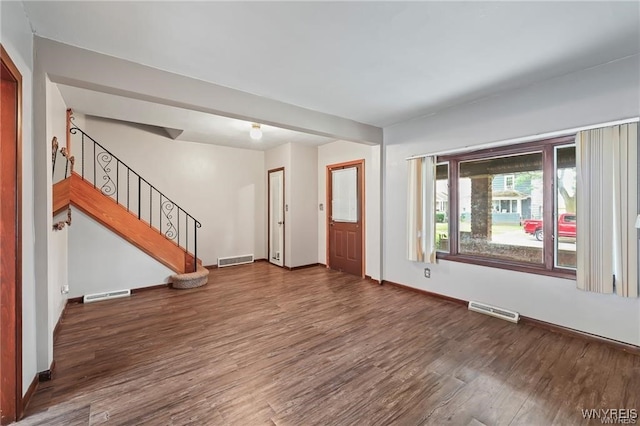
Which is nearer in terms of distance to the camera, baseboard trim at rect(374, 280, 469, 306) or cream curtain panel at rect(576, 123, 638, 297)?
cream curtain panel at rect(576, 123, 638, 297)

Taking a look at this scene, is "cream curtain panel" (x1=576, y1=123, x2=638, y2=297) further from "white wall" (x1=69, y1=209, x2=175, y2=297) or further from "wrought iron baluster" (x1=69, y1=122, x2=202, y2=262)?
"white wall" (x1=69, y1=209, x2=175, y2=297)

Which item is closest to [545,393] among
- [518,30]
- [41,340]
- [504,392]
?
[504,392]

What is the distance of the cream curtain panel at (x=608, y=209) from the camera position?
239cm

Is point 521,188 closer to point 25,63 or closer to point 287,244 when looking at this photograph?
point 287,244

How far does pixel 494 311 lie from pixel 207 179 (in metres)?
5.49

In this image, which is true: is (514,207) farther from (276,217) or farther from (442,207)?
(276,217)

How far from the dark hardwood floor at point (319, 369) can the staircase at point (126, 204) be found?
3.22ft

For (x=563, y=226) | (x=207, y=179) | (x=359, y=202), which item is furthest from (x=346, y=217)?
(x=563, y=226)

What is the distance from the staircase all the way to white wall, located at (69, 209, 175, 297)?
118mm

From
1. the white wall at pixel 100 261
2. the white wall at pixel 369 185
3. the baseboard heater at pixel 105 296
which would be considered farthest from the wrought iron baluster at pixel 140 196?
the white wall at pixel 369 185

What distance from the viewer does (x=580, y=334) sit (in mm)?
2707

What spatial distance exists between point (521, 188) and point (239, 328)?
3681 mm

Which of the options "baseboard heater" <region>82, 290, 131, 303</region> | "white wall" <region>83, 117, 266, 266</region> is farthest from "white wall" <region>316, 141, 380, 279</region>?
"baseboard heater" <region>82, 290, 131, 303</region>

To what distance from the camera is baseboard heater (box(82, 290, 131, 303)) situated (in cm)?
370
